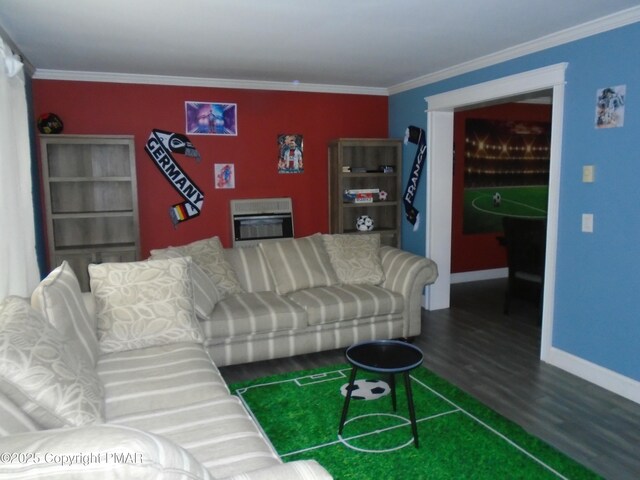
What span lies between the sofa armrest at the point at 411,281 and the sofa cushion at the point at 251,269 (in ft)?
3.50

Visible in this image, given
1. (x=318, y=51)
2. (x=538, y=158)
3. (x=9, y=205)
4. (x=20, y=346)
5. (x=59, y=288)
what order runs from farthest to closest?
(x=538, y=158) → (x=318, y=51) → (x=9, y=205) → (x=59, y=288) → (x=20, y=346)

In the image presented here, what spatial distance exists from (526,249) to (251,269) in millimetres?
2636

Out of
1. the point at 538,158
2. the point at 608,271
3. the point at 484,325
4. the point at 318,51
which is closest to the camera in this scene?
the point at 608,271

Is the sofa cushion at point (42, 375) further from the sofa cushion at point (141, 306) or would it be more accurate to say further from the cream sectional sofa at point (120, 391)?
the sofa cushion at point (141, 306)

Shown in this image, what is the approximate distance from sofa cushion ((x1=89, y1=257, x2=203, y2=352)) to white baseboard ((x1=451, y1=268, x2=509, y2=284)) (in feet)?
14.3

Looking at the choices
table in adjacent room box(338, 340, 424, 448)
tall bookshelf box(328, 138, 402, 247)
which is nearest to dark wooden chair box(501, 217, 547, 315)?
tall bookshelf box(328, 138, 402, 247)

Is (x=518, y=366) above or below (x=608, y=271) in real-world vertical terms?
below

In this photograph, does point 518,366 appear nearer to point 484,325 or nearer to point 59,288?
point 484,325

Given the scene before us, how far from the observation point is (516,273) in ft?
16.2

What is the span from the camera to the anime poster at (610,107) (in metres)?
3.15

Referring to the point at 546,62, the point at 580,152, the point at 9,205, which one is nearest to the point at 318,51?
the point at 546,62

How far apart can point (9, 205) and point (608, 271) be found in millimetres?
3728

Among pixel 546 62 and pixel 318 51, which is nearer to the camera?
pixel 546 62

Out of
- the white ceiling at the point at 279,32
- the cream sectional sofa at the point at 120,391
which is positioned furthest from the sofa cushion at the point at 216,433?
the white ceiling at the point at 279,32
